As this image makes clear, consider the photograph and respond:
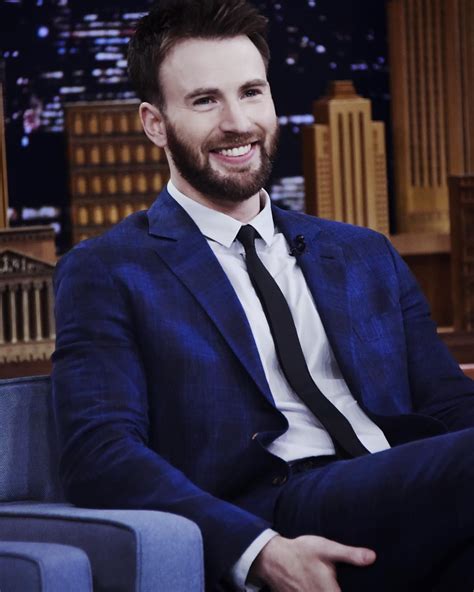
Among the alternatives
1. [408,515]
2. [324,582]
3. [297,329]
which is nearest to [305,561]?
[324,582]

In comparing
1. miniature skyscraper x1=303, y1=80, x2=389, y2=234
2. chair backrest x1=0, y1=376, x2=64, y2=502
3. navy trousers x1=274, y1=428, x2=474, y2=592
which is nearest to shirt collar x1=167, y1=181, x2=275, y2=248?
chair backrest x1=0, y1=376, x2=64, y2=502

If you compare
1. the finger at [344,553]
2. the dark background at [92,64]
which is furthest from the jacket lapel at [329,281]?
the dark background at [92,64]

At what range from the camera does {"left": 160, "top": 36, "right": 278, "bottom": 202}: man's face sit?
7.61 ft

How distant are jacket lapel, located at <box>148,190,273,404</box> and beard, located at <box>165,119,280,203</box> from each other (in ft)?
0.20

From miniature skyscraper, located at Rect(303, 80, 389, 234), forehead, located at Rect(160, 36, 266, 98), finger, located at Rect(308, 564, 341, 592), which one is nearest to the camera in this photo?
finger, located at Rect(308, 564, 341, 592)

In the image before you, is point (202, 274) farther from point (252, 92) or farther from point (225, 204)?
point (252, 92)

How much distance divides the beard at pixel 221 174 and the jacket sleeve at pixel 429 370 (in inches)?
11.6

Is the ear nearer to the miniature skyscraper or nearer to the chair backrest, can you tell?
the chair backrest

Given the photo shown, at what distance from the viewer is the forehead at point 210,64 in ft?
7.59

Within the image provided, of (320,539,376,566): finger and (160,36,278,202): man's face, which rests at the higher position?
(160,36,278,202): man's face

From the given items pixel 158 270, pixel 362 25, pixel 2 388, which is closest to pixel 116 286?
pixel 158 270

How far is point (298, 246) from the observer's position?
241 centimetres

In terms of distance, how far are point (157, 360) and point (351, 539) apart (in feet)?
1.37

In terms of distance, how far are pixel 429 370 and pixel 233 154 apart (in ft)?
1.58
